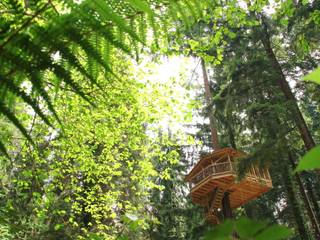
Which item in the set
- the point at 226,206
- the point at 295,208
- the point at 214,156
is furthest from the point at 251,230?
the point at 295,208

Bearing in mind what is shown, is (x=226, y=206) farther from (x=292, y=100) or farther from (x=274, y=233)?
(x=274, y=233)

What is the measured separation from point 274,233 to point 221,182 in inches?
597

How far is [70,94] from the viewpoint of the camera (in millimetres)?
8781

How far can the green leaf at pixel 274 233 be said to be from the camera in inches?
19.5

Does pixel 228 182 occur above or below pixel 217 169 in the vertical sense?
below

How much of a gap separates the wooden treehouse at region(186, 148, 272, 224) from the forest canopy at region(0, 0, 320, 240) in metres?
0.46

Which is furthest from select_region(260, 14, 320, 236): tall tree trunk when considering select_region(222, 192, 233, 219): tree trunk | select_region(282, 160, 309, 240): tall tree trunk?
select_region(222, 192, 233, 219): tree trunk

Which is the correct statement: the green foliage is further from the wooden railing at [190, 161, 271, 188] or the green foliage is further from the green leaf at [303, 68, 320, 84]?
the wooden railing at [190, 161, 271, 188]

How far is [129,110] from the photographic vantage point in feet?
32.6

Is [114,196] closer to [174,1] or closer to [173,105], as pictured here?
[173,105]

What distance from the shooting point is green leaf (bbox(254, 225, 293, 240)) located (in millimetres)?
496

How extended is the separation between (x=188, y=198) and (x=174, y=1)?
892 inches

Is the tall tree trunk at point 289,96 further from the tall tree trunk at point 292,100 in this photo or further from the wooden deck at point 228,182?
the wooden deck at point 228,182

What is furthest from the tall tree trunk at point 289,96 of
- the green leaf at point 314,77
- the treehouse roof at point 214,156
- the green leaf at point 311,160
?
the green leaf at point 311,160
